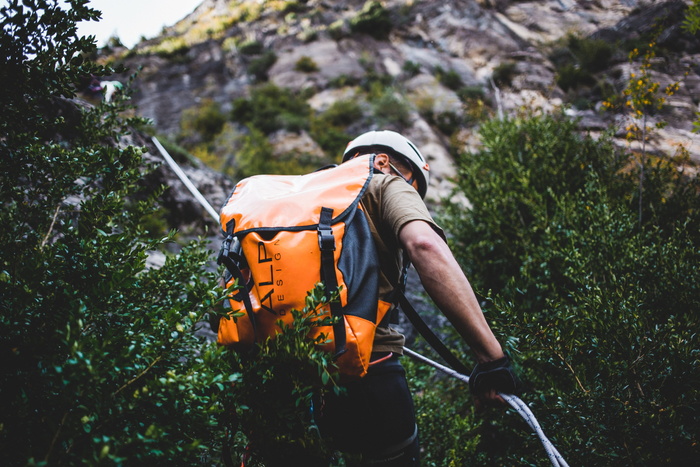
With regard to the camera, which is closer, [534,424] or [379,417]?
[534,424]

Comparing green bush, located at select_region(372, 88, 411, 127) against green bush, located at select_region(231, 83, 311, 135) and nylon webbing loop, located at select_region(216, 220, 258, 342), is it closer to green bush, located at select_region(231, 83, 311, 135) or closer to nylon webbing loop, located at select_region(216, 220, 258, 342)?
green bush, located at select_region(231, 83, 311, 135)

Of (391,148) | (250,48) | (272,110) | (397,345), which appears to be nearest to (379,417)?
(397,345)

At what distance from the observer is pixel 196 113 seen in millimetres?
18484

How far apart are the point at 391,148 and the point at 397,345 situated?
1.32 metres

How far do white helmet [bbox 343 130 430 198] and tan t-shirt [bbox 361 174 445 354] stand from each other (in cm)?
70

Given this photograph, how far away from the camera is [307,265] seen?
1312 millimetres

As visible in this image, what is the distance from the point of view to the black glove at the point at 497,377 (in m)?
1.32

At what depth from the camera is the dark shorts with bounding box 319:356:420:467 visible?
4.96 feet

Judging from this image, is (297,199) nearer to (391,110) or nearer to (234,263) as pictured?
(234,263)

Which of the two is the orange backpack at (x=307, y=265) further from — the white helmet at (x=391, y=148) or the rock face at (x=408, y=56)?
the rock face at (x=408, y=56)

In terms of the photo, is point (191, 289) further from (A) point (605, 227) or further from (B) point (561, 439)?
(A) point (605, 227)

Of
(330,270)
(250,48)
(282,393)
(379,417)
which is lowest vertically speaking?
(379,417)

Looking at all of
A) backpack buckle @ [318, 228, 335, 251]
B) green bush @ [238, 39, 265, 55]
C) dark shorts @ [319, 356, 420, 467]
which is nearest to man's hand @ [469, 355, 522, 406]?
dark shorts @ [319, 356, 420, 467]

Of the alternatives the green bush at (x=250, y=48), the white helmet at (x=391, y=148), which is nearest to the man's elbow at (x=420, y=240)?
the white helmet at (x=391, y=148)
